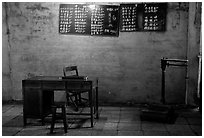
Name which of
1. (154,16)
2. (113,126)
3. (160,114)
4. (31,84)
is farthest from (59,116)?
(154,16)

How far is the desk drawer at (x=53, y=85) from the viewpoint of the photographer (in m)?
5.59

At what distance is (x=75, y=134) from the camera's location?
5.21 meters

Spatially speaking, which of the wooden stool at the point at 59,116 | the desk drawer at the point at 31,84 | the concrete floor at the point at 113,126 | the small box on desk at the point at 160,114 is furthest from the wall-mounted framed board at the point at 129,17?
the wooden stool at the point at 59,116

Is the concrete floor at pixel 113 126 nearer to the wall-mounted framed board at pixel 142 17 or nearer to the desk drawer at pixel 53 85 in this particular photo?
the desk drawer at pixel 53 85

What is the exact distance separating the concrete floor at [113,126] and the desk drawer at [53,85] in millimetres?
822

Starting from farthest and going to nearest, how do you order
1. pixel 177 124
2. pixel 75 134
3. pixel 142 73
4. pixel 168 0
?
pixel 142 73 < pixel 168 0 < pixel 177 124 < pixel 75 134

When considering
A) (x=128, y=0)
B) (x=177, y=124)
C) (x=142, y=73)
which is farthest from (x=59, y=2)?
(x=177, y=124)

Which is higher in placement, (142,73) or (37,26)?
(37,26)

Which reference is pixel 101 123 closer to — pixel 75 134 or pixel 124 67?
pixel 75 134

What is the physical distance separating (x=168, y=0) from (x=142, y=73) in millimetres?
2214

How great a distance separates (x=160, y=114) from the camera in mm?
6105

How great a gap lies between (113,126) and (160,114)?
114cm

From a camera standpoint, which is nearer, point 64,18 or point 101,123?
point 101,123

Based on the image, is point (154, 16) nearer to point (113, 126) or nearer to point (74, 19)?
point (74, 19)
